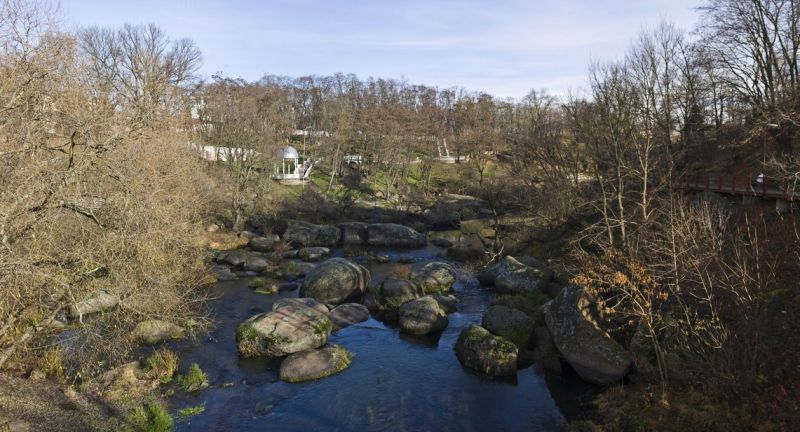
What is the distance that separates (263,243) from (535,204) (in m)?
18.9

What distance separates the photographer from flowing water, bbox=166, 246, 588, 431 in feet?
43.1

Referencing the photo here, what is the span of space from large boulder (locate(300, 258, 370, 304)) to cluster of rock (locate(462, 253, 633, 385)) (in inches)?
293

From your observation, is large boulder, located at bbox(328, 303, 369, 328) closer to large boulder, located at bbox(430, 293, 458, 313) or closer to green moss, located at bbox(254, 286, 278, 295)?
large boulder, located at bbox(430, 293, 458, 313)

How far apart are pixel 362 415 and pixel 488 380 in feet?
14.3

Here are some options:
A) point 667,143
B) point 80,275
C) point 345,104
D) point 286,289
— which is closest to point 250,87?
point 345,104

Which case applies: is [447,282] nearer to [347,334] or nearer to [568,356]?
[347,334]

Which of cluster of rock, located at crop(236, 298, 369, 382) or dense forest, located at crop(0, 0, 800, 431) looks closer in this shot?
dense forest, located at crop(0, 0, 800, 431)

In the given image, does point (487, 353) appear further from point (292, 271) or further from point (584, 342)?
point (292, 271)

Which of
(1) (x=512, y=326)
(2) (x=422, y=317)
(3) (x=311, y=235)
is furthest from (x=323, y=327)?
(3) (x=311, y=235)

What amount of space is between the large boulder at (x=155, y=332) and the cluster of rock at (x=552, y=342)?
10411mm

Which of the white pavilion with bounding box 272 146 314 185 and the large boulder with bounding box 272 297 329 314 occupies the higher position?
the white pavilion with bounding box 272 146 314 185

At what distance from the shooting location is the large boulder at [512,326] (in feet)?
57.9

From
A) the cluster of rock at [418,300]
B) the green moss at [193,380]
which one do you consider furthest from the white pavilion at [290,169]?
the green moss at [193,380]

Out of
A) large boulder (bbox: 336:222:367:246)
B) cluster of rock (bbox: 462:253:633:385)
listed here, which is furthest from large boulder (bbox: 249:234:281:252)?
cluster of rock (bbox: 462:253:633:385)
